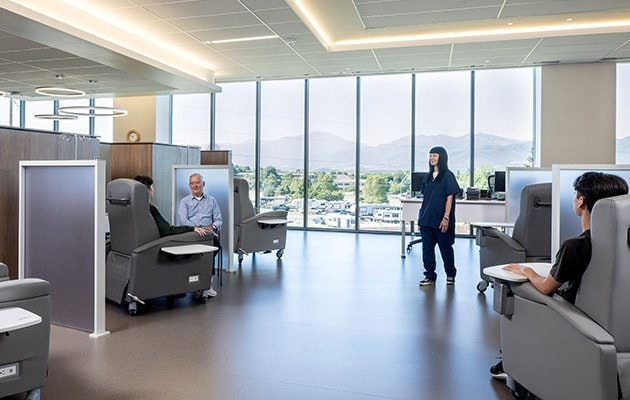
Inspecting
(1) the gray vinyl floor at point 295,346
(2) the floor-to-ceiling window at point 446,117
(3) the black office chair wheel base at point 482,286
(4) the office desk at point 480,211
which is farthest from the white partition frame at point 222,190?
(2) the floor-to-ceiling window at point 446,117

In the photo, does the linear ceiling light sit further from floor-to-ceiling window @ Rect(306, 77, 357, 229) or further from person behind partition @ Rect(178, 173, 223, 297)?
person behind partition @ Rect(178, 173, 223, 297)

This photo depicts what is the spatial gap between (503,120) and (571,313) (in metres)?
7.83

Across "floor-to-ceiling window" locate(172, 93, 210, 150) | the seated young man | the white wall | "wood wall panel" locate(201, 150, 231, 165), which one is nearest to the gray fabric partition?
the seated young man

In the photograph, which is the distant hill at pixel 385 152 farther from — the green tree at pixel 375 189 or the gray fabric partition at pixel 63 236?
the gray fabric partition at pixel 63 236

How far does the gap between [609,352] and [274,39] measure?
6147 mm

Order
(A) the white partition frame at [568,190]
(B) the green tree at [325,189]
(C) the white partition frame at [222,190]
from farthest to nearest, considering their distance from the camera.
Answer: (B) the green tree at [325,189] < (C) the white partition frame at [222,190] < (A) the white partition frame at [568,190]

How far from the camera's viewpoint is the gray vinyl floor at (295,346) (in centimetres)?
264

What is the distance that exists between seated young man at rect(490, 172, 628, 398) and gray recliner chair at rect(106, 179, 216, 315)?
2796 millimetres

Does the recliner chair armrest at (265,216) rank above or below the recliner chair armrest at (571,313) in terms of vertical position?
above

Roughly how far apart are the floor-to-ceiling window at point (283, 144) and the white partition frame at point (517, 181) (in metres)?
5.83

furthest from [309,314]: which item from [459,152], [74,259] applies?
[459,152]

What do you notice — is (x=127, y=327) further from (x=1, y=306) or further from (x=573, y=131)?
(x=573, y=131)

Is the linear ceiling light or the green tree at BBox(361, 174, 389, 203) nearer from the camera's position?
the linear ceiling light

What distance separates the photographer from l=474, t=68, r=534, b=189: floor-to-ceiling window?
9086 millimetres
